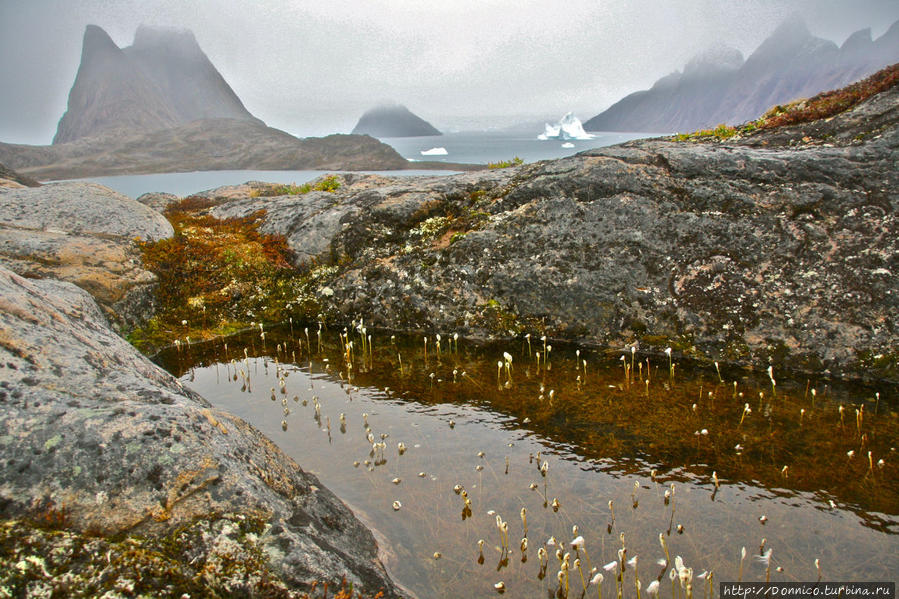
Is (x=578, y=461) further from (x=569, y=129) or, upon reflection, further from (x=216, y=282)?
(x=569, y=129)

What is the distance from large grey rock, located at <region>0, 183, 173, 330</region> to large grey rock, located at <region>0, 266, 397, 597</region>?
746 centimetres

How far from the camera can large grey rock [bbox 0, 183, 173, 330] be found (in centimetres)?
1200

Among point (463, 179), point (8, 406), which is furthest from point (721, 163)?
point (8, 406)

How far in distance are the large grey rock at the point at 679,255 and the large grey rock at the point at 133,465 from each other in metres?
7.88

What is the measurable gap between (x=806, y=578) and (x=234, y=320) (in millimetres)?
13323

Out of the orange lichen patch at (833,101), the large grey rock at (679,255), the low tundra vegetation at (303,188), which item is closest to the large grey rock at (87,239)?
the large grey rock at (679,255)

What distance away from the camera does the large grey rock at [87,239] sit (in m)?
12.0

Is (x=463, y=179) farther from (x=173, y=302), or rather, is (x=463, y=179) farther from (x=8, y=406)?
(x=8, y=406)


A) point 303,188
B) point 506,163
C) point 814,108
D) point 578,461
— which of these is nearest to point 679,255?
point 578,461

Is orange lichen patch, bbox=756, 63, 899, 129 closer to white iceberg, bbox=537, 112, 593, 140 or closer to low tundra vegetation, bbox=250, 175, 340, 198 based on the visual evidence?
low tundra vegetation, bbox=250, 175, 340, 198

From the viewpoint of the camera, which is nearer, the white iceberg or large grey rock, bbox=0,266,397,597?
large grey rock, bbox=0,266,397,597

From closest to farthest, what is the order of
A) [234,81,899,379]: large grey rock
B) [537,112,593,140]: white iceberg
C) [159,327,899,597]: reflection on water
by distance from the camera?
[159,327,899,597]: reflection on water
[234,81,899,379]: large grey rock
[537,112,593,140]: white iceberg

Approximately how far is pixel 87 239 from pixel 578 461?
14.0m

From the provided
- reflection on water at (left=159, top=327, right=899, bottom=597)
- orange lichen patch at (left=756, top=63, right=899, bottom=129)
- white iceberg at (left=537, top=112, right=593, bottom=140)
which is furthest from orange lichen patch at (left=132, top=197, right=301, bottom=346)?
white iceberg at (left=537, top=112, right=593, bottom=140)
